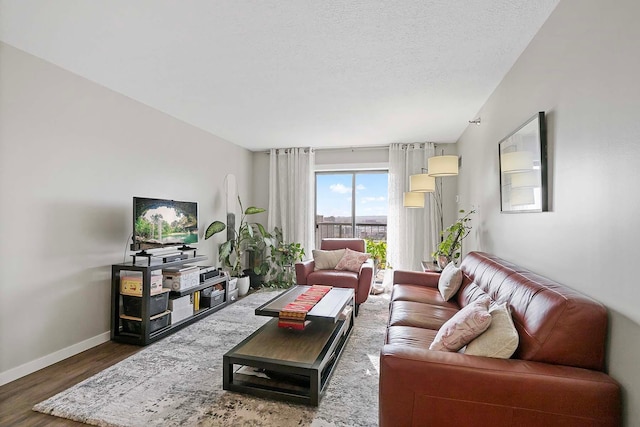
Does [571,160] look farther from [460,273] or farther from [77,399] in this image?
[77,399]

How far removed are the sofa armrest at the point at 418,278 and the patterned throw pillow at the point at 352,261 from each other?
779 mm

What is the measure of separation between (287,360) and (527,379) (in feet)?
4.39

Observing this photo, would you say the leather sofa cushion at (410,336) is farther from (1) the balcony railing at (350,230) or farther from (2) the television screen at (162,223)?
(1) the balcony railing at (350,230)

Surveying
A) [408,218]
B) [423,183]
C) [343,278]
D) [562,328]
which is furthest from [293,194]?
[562,328]

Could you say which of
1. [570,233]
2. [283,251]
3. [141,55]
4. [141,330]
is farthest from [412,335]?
[283,251]

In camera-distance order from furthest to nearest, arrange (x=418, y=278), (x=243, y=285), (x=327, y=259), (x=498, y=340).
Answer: (x=243, y=285) < (x=327, y=259) < (x=418, y=278) < (x=498, y=340)

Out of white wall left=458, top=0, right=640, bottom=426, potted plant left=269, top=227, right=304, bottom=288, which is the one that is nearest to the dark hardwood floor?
potted plant left=269, top=227, right=304, bottom=288

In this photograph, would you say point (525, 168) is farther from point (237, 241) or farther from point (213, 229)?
point (237, 241)

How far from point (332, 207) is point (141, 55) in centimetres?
413

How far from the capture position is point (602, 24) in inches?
56.4

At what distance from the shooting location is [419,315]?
8.07 feet

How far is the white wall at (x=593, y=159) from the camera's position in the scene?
125 centimetres

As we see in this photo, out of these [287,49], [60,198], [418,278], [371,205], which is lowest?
[418,278]

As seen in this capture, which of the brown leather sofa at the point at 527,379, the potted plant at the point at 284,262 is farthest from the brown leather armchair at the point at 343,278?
the brown leather sofa at the point at 527,379
